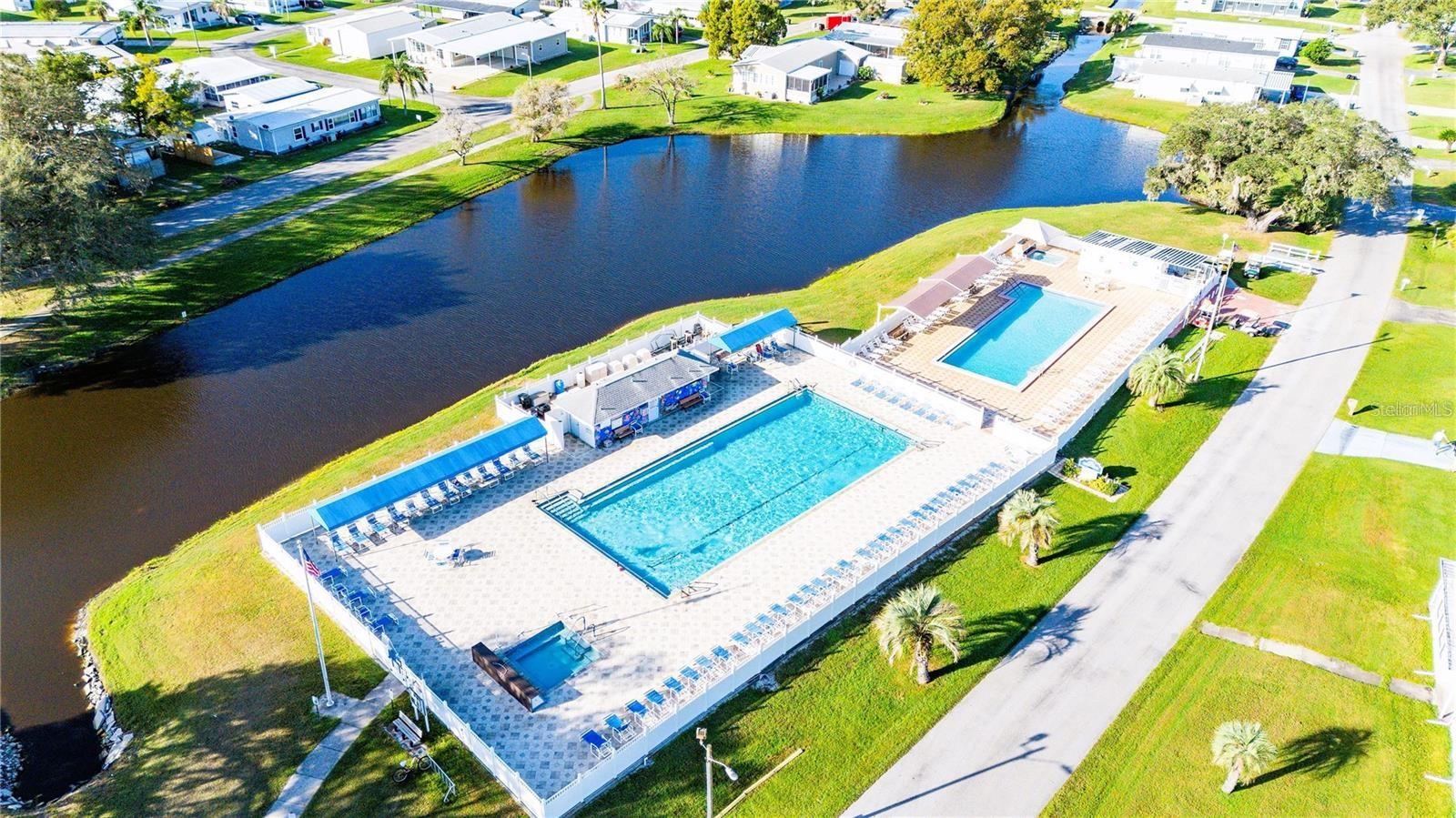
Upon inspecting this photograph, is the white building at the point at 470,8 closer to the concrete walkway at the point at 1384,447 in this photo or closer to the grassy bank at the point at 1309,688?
the concrete walkway at the point at 1384,447

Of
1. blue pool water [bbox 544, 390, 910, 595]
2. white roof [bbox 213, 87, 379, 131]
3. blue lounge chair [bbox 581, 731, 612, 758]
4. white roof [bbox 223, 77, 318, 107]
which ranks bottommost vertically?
blue lounge chair [bbox 581, 731, 612, 758]

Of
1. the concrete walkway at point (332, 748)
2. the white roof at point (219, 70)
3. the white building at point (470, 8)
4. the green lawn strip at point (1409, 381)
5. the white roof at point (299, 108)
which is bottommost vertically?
the concrete walkway at point (332, 748)

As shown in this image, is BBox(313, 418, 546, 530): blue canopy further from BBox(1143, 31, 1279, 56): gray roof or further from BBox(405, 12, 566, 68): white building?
BBox(1143, 31, 1279, 56): gray roof

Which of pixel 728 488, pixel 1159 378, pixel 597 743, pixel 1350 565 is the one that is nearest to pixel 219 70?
pixel 728 488

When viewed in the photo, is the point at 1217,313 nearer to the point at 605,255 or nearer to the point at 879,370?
the point at 879,370

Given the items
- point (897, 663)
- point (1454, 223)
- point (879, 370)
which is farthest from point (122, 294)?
point (1454, 223)

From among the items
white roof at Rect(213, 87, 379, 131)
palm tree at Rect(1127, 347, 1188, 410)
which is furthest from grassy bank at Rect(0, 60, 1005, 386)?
palm tree at Rect(1127, 347, 1188, 410)

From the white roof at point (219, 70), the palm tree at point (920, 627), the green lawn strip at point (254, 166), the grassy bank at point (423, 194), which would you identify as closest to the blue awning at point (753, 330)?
the palm tree at point (920, 627)
